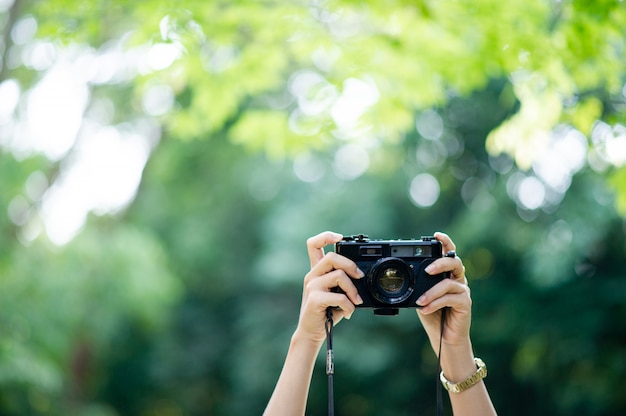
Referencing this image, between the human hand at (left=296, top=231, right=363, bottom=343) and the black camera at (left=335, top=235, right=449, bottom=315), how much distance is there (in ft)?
0.13

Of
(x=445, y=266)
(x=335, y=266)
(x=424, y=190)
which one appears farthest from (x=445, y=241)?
(x=424, y=190)

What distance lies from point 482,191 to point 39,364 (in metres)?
6.26

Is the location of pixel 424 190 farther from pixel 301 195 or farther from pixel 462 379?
pixel 462 379

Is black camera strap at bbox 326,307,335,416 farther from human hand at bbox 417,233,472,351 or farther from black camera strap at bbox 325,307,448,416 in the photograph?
human hand at bbox 417,233,472,351

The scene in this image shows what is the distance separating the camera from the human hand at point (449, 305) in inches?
64.2

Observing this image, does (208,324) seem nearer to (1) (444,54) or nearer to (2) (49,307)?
(2) (49,307)

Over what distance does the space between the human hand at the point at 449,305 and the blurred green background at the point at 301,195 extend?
5.36ft

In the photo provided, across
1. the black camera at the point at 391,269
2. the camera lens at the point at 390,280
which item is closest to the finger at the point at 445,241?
the black camera at the point at 391,269

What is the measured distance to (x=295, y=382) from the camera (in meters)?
1.59

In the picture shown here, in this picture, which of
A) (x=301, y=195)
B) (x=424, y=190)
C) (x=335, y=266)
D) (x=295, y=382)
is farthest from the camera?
(x=301, y=195)

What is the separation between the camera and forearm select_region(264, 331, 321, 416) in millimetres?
1574

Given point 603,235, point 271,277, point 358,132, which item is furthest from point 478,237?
point 358,132

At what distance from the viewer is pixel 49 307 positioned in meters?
6.97

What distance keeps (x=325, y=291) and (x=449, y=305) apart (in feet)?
1.05
